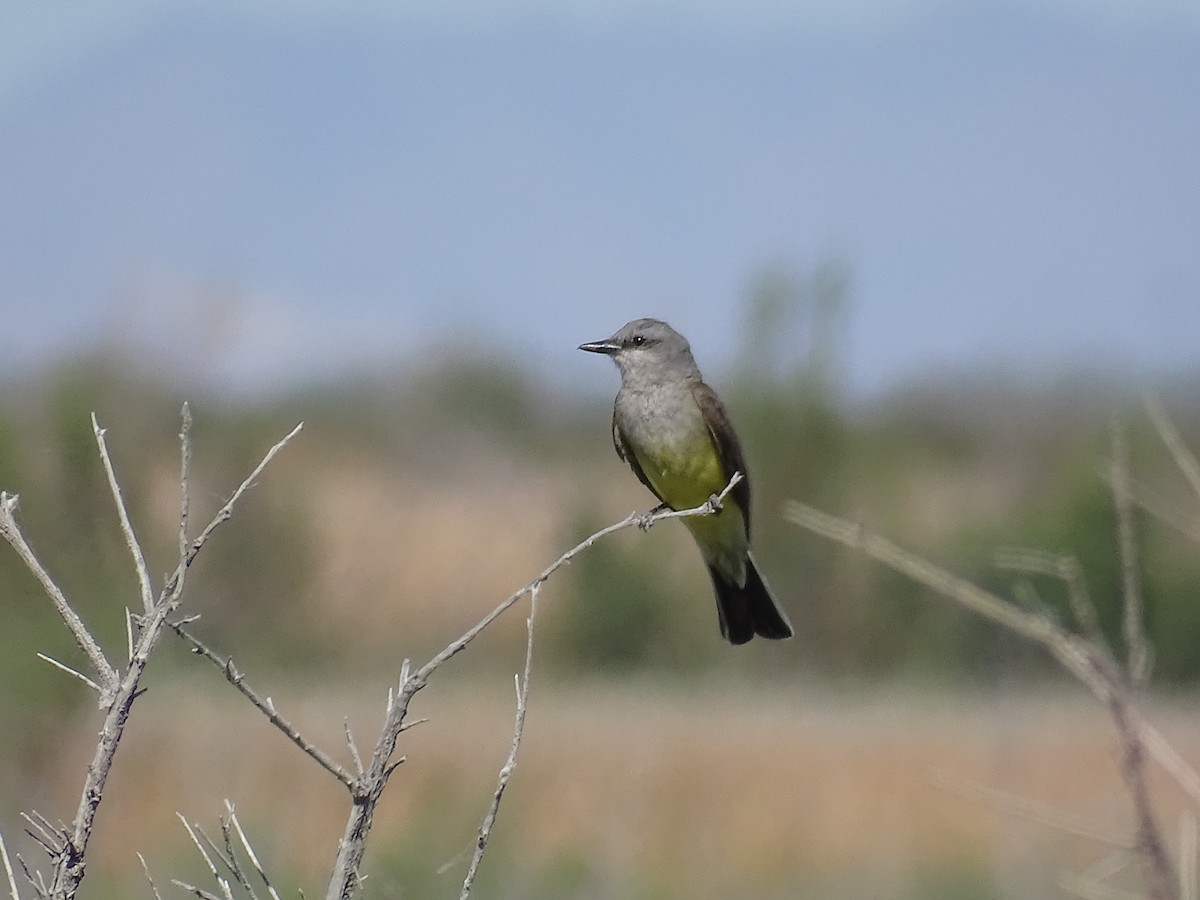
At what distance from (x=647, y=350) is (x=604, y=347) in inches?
5.8

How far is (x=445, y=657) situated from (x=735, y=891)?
43.9ft

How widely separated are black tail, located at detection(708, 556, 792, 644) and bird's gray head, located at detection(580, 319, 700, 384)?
64cm

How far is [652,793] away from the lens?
16938 millimetres

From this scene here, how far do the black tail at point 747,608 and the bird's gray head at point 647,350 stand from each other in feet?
2.11

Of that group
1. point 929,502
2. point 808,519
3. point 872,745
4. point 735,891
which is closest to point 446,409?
point 929,502

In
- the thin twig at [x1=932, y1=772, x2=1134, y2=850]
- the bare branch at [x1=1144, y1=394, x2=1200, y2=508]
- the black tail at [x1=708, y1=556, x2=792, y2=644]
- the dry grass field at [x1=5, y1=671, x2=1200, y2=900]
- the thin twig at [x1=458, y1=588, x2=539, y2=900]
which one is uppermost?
the bare branch at [x1=1144, y1=394, x2=1200, y2=508]

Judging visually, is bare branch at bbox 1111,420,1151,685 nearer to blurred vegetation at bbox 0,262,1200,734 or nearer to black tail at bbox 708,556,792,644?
black tail at bbox 708,556,792,644

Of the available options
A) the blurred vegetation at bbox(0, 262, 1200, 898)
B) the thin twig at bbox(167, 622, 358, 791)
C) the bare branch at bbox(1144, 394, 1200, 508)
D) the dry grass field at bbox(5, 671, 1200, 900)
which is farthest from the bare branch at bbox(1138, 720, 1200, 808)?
the blurred vegetation at bbox(0, 262, 1200, 898)

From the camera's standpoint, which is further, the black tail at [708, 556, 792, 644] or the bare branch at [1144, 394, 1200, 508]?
the black tail at [708, 556, 792, 644]

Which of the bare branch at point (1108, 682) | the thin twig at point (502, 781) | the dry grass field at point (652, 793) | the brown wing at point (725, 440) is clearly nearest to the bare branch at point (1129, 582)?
the bare branch at point (1108, 682)

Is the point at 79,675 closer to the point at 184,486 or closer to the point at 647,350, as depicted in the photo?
the point at 184,486

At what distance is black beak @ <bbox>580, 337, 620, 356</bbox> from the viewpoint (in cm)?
564

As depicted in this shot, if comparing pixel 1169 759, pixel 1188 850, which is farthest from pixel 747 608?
pixel 1169 759

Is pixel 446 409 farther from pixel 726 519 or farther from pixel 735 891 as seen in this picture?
pixel 726 519
